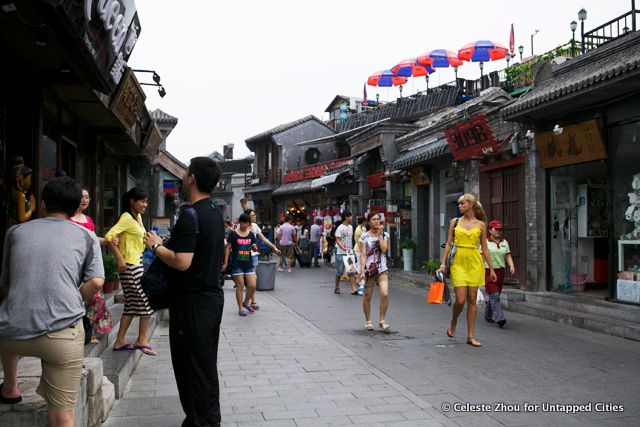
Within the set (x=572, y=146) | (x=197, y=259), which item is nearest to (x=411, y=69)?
(x=572, y=146)

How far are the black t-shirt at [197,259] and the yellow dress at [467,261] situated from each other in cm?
438

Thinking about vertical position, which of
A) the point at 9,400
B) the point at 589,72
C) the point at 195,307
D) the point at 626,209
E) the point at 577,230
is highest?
the point at 589,72

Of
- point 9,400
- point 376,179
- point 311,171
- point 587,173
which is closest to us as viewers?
point 9,400

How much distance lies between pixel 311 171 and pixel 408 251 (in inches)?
763

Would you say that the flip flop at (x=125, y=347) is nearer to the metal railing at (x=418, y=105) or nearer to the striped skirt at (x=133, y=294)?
the striped skirt at (x=133, y=294)

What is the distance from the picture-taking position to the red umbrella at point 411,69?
109ft

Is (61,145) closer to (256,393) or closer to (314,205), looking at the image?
(256,393)

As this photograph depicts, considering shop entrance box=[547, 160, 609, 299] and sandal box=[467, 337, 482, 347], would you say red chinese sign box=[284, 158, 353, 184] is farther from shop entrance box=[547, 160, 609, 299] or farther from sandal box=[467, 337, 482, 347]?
sandal box=[467, 337, 482, 347]

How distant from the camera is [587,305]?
32.2 ft

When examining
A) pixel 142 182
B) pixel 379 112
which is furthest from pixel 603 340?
pixel 379 112

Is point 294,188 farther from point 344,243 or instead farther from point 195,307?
point 195,307

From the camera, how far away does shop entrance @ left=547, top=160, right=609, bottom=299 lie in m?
11.6

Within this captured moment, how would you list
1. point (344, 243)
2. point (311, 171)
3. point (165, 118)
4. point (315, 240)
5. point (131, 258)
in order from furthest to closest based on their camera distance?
point (311, 171) → point (165, 118) → point (315, 240) → point (344, 243) → point (131, 258)

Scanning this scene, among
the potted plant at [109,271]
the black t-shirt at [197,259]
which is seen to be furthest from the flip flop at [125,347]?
the potted plant at [109,271]
